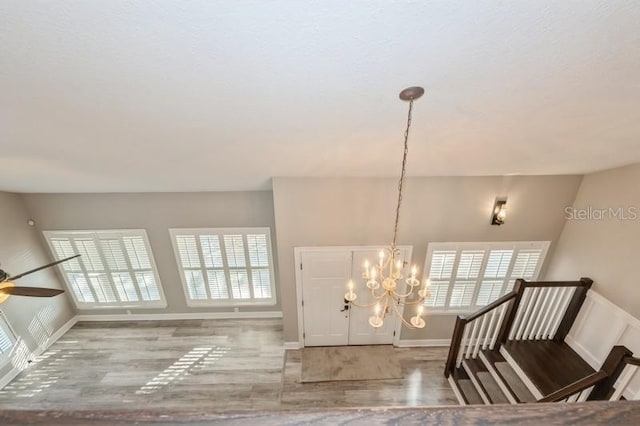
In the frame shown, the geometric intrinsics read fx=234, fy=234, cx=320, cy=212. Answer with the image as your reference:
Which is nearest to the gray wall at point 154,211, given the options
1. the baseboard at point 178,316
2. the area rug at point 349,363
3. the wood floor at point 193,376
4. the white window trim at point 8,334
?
the white window trim at point 8,334

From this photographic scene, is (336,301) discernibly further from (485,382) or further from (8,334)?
(8,334)

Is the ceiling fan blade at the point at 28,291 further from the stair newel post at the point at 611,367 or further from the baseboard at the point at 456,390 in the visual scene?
→ the stair newel post at the point at 611,367

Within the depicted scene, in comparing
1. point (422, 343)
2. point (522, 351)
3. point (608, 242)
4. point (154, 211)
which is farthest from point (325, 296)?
point (608, 242)

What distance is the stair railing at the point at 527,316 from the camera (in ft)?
10.7

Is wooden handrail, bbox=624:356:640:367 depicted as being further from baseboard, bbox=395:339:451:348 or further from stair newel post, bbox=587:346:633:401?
baseboard, bbox=395:339:451:348

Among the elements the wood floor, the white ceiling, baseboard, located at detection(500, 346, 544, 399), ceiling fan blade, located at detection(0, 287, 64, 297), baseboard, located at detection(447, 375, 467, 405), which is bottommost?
the wood floor

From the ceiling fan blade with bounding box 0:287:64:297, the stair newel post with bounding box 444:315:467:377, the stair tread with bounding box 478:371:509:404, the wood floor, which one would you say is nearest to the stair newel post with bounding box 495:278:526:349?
the stair tread with bounding box 478:371:509:404

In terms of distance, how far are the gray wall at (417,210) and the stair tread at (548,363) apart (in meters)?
1.56

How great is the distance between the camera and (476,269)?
3830 mm

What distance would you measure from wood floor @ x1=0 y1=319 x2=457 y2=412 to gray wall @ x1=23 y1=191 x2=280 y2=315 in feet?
6.28

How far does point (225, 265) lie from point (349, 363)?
2.83m

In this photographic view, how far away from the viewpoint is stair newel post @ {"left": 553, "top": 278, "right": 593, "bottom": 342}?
3246 millimetres

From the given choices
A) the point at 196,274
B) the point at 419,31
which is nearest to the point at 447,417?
the point at 419,31

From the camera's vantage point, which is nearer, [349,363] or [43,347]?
[349,363]
